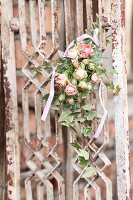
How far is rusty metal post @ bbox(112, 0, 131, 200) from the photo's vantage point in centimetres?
118

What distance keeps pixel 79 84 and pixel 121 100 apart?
0.43 feet

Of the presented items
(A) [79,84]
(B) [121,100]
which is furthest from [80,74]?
(B) [121,100]

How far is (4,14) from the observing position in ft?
4.29

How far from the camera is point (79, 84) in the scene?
1.13 m

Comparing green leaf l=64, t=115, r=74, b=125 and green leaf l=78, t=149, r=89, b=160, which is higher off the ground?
green leaf l=64, t=115, r=74, b=125

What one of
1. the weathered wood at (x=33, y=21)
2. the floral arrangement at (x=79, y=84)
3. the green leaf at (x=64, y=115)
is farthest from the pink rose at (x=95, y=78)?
the weathered wood at (x=33, y=21)

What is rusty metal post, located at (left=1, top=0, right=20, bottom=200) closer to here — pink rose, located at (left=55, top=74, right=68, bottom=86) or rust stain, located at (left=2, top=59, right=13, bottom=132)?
rust stain, located at (left=2, top=59, right=13, bottom=132)

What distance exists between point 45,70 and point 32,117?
7.2 inches

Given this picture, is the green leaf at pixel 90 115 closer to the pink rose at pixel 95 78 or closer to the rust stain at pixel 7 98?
the pink rose at pixel 95 78

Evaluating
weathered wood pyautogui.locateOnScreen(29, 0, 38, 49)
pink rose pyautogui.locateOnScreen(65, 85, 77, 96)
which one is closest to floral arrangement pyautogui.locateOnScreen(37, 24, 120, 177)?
pink rose pyautogui.locateOnScreen(65, 85, 77, 96)

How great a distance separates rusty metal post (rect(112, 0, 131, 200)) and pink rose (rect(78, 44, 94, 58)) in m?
0.08

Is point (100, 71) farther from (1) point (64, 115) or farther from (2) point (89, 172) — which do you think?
(2) point (89, 172)

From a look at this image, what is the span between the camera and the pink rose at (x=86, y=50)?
1134 mm

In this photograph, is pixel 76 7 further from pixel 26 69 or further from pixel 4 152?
pixel 4 152
